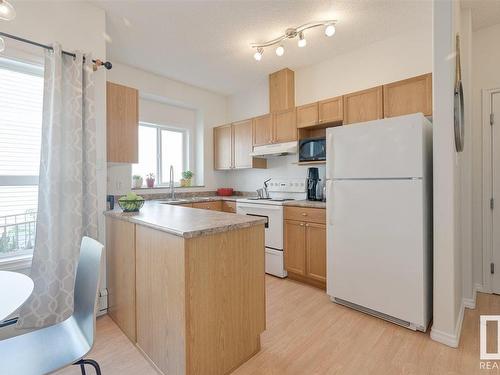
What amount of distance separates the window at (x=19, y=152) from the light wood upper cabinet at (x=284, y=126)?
2.59 m

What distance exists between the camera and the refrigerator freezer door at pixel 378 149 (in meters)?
1.93

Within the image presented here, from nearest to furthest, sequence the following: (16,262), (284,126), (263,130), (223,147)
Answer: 1. (16,262)
2. (284,126)
3. (263,130)
4. (223,147)

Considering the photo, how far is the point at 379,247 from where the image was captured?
2109 millimetres

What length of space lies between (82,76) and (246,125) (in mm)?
2312

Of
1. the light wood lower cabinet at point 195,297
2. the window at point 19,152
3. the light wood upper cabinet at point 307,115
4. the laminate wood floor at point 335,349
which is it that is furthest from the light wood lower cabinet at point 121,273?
the light wood upper cabinet at point 307,115

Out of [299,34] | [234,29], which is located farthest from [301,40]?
[234,29]

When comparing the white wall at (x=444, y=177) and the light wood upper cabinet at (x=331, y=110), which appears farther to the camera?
the light wood upper cabinet at (x=331, y=110)

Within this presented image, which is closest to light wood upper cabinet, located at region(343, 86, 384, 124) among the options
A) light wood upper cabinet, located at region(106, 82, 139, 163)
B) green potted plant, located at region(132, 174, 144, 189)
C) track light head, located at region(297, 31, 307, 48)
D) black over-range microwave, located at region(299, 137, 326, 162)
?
black over-range microwave, located at region(299, 137, 326, 162)

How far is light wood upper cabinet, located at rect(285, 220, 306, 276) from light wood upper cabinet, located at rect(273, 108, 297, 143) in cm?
117

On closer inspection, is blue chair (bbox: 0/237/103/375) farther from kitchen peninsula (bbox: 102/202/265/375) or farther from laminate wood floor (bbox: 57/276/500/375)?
laminate wood floor (bbox: 57/276/500/375)

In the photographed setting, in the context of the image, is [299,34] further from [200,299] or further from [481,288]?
[481,288]

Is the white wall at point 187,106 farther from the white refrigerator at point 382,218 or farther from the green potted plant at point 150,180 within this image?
the white refrigerator at point 382,218

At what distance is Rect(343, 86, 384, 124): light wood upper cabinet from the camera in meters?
2.68

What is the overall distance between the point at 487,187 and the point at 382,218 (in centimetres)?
149
